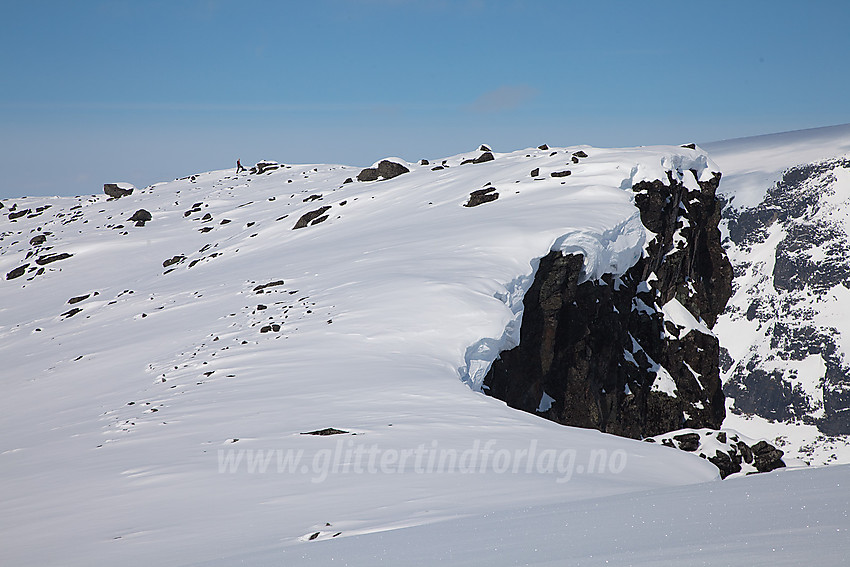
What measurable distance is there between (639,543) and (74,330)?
26796mm

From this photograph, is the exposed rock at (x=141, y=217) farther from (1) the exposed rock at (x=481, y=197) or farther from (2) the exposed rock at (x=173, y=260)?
(1) the exposed rock at (x=481, y=197)

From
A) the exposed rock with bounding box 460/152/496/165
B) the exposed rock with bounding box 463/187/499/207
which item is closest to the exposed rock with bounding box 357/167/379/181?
the exposed rock with bounding box 460/152/496/165

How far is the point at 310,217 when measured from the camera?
36781mm

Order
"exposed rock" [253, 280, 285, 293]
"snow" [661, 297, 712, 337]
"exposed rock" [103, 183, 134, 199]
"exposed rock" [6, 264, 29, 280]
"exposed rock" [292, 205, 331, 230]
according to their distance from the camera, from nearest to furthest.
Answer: "exposed rock" [253, 280, 285, 293] → "snow" [661, 297, 712, 337] → "exposed rock" [292, 205, 331, 230] → "exposed rock" [6, 264, 29, 280] → "exposed rock" [103, 183, 134, 199]

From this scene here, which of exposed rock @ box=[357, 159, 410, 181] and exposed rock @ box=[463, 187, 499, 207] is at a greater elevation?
exposed rock @ box=[357, 159, 410, 181]

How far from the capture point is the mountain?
5406 mm

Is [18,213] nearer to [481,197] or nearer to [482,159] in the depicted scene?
[482,159]

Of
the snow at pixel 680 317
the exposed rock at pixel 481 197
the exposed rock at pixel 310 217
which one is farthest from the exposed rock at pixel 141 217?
the snow at pixel 680 317

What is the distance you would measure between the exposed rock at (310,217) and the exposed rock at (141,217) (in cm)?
1916

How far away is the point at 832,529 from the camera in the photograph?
393cm

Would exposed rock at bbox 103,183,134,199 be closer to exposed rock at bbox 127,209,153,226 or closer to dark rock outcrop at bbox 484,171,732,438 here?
exposed rock at bbox 127,209,153,226

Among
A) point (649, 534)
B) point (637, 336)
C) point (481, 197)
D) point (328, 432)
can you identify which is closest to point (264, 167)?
point (481, 197)

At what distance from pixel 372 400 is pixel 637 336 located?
20736mm

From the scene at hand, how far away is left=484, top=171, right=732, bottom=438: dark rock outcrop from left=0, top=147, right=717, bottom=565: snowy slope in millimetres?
1258
